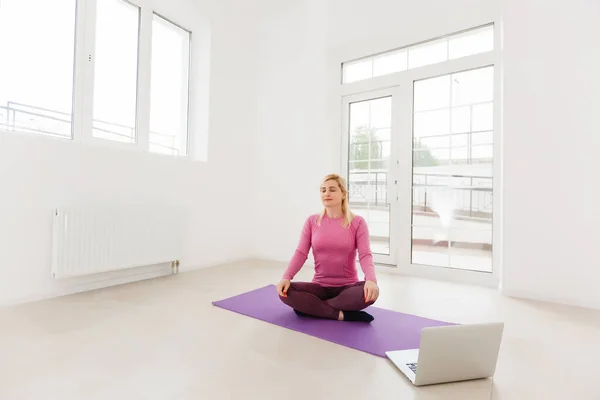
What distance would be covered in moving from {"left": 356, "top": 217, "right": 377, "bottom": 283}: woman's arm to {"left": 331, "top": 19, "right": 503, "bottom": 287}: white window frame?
5.34 ft

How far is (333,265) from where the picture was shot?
213 cm

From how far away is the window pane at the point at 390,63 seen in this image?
12.0 ft

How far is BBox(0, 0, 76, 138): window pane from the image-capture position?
8.14 ft

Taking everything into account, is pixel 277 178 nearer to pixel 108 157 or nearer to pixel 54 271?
pixel 108 157

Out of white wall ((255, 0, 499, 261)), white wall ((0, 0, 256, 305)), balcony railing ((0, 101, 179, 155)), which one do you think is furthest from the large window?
white wall ((255, 0, 499, 261))

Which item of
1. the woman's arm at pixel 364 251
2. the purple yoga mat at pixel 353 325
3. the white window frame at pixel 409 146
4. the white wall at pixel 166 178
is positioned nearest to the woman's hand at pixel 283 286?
the purple yoga mat at pixel 353 325

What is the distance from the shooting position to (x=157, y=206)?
318cm

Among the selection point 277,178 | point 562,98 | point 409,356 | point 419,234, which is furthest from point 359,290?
point 277,178

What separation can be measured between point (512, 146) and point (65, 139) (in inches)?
148

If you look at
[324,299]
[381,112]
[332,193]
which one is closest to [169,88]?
[381,112]

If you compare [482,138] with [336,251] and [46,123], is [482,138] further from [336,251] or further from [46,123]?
[46,123]

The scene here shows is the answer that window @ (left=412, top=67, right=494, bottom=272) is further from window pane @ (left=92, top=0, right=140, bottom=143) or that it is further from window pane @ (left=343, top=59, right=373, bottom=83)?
window pane @ (left=92, top=0, right=140, bottom=143)

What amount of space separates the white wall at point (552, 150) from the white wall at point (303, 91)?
1047mm

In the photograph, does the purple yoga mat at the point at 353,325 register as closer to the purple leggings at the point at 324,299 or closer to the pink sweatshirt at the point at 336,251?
the purple leggings at the point at 324,299
